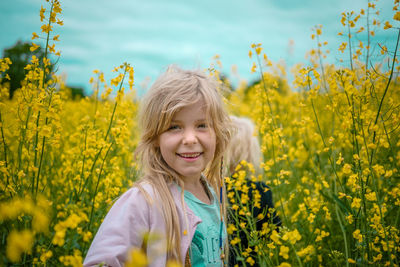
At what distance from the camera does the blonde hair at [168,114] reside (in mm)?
1434

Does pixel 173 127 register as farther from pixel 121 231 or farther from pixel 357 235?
pixel 357 235

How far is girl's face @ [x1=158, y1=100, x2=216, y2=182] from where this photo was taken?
4.80 ft

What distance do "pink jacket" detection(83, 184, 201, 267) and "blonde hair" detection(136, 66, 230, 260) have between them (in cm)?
6

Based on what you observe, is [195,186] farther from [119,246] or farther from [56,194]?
[56,194]

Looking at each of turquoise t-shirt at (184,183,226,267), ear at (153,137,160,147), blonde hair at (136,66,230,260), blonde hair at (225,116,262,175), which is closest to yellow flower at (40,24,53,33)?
blonde hair at (136,66,230,260)

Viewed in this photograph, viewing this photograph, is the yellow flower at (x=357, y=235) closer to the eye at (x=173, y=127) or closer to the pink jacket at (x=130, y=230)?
the pink jacket at (x=130, y=230)

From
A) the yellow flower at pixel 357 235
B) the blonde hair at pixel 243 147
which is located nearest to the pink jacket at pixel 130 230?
the yellow flower at pixel 357 235

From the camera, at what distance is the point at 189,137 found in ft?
4.70

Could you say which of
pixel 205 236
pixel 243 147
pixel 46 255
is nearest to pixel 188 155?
pixel 205 236

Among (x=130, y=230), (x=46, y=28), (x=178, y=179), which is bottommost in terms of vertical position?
(x=130, y=230)

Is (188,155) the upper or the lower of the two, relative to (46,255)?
upper

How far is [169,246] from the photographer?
123 centimetres

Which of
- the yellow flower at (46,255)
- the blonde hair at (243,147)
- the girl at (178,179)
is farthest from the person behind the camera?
the blonde hair at (243,147)

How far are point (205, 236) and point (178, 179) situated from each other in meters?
0.32
